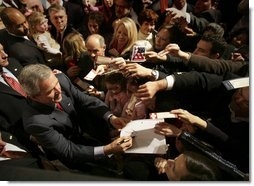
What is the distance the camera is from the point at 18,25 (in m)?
1.80

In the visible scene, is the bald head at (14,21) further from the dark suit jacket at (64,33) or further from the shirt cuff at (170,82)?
the shirt cuff at (170,82)

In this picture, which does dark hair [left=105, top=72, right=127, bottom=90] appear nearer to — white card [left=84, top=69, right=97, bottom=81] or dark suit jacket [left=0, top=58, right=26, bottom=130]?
white card [left=84, top=69, right=97, bottom=81]

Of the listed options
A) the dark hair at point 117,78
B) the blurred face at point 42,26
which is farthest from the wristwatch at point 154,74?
the blurred face at point 42,26

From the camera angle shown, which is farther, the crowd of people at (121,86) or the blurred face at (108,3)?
the blurred face at (108,3)

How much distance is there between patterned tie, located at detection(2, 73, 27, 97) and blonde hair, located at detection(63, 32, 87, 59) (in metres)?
0.26

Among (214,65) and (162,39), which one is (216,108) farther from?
Answer: (162,39)

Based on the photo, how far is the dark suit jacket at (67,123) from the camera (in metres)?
1.74

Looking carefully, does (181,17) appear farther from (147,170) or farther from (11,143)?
(11,143)

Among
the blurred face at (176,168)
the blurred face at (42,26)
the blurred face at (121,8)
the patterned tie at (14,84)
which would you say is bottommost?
the blurred face at (176,168)

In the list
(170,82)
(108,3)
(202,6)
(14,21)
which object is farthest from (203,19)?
(14,21)

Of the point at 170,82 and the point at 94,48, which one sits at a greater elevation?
the point at 94,48

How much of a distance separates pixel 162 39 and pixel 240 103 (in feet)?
1.46

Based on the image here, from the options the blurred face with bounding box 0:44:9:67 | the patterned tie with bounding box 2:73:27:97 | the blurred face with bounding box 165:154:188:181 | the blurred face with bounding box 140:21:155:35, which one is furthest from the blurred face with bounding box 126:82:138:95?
the blurred face with bounding box 0:44:9:67

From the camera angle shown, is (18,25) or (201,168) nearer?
(201,168)
